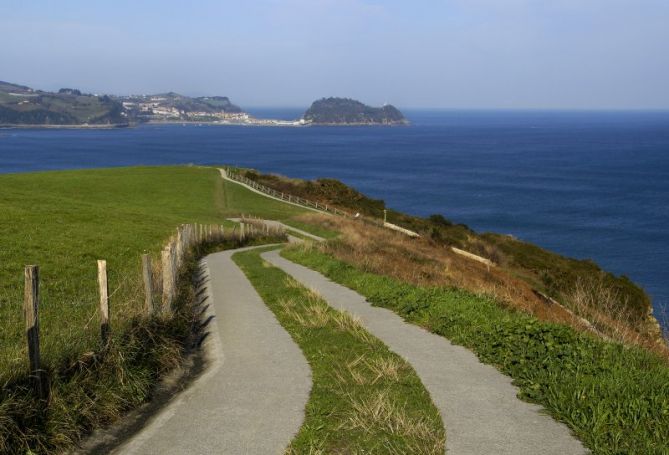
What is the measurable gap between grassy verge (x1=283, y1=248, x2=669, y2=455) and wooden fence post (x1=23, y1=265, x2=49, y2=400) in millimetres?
7508

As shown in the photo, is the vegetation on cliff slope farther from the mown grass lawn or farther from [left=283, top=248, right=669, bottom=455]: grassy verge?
the mown grass lawn

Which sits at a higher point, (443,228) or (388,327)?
(388,327)

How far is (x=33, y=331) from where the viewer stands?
9.05 metres

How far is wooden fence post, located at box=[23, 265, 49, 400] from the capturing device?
8.95 m

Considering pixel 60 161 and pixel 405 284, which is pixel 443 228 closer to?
pixel 405 284

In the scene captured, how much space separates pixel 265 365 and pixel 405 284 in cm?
716

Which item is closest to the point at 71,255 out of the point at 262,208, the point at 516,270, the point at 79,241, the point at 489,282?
the point at 79,241

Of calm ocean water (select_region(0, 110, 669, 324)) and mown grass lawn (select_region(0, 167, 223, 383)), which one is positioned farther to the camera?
calm ocean water (select_region(0, 110, 669, 324))

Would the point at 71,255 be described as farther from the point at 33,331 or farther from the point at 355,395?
the point at 355,395

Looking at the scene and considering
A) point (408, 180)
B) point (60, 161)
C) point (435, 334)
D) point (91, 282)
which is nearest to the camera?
point (435, 334)

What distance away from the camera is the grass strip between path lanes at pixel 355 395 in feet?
26.7

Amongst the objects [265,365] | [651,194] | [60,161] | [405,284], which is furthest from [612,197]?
[60,161]

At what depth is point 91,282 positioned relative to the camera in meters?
17.5

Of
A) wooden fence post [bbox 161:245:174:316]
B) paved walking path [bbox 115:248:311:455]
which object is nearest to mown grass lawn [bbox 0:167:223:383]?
wooden fence post [bbox 161:245:174:316]
